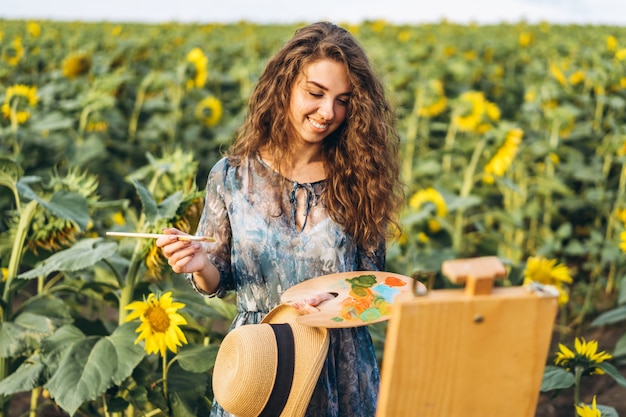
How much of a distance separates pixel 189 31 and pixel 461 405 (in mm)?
11703

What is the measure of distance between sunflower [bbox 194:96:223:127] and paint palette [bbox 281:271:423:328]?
3.68 m

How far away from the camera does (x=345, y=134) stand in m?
1.71

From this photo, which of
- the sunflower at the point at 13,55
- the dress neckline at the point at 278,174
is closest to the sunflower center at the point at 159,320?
the dress neckline at the point at 278,174

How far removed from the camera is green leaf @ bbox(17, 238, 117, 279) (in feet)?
6.17

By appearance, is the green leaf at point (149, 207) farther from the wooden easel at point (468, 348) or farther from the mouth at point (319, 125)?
the wooden easel at point (468, 348)

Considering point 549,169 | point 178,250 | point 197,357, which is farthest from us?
point 549,169

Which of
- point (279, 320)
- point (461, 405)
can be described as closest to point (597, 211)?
point (279, 320)

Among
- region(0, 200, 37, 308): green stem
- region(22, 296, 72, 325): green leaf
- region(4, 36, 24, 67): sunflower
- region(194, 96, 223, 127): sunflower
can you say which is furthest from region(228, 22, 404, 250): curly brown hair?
region(4, 36, 24, 67): sunflower

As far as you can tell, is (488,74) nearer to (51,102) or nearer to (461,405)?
A: (51,102)

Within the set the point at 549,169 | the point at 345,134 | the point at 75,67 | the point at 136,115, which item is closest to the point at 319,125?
the point at 345,134

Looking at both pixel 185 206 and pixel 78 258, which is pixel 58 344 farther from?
pixel 185 206

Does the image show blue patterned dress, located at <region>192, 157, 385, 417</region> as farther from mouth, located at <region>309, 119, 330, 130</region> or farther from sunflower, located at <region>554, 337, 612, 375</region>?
sunflower, located at <region>554, 337, 612, 375</region>

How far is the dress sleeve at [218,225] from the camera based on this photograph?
171cm

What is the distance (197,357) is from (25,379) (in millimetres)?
434
